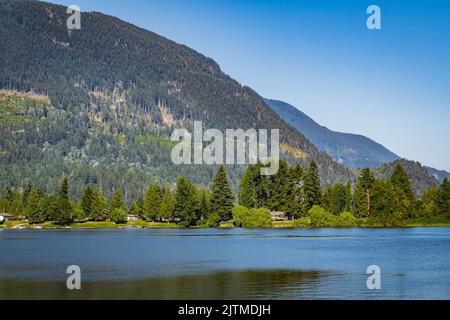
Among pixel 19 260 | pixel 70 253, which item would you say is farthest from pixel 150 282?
pixel 70 253

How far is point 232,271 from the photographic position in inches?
2817

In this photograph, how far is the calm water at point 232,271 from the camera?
5503cm

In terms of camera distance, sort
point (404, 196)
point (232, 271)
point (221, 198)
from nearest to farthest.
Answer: point (232, 271), point (404, 196), point (221, 198)

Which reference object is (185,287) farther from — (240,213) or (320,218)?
(320,218)

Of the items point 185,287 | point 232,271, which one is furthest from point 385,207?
point 185,287

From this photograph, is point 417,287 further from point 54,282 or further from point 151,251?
point 151,251

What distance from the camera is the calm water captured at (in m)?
55.0

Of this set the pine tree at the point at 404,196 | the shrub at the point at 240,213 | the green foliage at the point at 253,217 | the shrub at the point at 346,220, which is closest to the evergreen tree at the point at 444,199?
the pine tree at the point at 404,196

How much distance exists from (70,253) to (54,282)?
37.4 m
